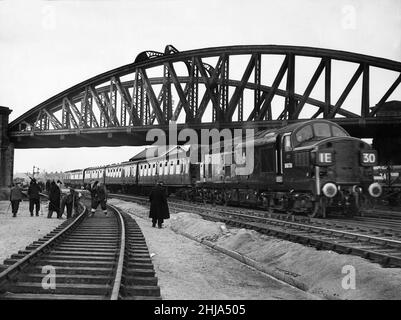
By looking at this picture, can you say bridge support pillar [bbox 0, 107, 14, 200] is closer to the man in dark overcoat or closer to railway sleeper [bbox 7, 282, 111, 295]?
the man in dark overcoat

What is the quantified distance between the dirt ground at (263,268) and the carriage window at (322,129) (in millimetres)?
5456

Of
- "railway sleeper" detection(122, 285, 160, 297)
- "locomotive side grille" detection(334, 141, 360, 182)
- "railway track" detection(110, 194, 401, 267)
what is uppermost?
"locomotive side grille" detection(334, 141, 360, 182)

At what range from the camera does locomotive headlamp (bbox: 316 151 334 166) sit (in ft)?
48.0

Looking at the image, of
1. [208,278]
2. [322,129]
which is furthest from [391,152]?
[208,278]

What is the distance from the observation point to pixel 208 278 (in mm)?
8203

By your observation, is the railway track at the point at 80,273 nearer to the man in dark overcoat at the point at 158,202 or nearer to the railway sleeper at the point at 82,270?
the railway sleeper at the point at 82,270

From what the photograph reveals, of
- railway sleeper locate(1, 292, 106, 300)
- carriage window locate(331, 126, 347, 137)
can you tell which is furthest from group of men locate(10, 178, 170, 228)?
railway sleeper locate(1, 292, 106, 300)

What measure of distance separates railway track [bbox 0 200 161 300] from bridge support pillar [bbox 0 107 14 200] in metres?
33.3

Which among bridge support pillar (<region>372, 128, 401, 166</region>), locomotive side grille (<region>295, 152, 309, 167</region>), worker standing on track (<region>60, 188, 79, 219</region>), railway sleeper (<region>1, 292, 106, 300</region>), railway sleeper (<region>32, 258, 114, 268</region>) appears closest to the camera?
railway sleeper (<region>1, 292, 106, 300</region>)

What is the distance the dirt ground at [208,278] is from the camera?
6934 mm

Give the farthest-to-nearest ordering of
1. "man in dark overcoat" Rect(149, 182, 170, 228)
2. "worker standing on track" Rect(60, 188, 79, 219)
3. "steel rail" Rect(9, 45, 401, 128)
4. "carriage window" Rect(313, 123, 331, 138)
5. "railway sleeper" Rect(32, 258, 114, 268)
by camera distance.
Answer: "steel rail" Rect(9, 45, 401, 128) → "worker standing on track" Rect(60, 188, 79, 219) → "carriage window" Rect(313, 123, 331, 138) → "man in dark overcoat" Rect(149, 182, 170, 228) → "railway sleeper" Rect(32, 258, 114, 268)

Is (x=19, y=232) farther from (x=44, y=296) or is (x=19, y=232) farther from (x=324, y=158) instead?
(x=324, y=158)

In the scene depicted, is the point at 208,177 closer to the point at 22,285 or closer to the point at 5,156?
the point at 22,285
